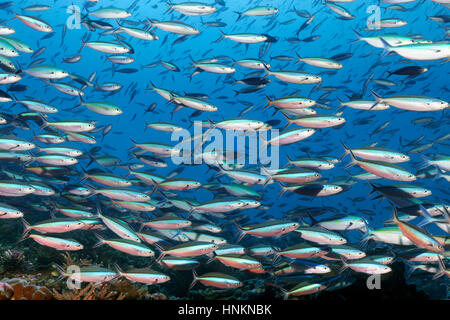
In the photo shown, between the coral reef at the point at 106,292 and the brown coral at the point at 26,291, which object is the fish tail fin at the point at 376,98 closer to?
the coral reef at the point at 106,292

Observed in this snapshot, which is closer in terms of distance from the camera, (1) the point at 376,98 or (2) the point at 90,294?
(2) the point at 90,294

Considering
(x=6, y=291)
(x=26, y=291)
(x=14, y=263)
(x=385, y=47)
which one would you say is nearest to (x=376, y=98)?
(x=385, y=47)

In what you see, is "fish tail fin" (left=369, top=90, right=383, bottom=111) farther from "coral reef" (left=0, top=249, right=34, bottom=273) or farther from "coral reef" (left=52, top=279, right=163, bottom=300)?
"coral reef" (left=0, top=249, right=34, bottom=273)

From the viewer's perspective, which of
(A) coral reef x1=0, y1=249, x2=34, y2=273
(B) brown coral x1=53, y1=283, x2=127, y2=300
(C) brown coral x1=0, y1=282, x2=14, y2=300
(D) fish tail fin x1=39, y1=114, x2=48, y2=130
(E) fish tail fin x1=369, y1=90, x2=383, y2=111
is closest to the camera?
(C) brown coral x1=0, y1=282, x2=14, y2=300

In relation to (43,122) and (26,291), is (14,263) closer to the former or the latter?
(26,291)

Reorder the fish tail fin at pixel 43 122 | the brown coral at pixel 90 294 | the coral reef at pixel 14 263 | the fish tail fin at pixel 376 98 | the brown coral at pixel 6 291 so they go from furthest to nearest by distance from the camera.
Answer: the fish tail fin at pixel 43 122 < the coral reef at pixel 14 263 < the fish tail fin at pixel 376 98 < the brown coral at pixel 90 294 < the brown coral at pixel 6 291

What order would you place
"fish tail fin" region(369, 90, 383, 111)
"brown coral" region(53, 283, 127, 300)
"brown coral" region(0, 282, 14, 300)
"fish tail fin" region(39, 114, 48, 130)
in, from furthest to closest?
"fish tail fin" region(39, 114, 48, 130) → "fish tail fin" region(369, 90, 383, 111) → "brown coral" region(53, 283, 127, 300) → "brown coral" region(0, 282, 14, 300)

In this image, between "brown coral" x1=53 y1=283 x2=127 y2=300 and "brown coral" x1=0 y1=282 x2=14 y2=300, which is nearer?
"brown coral" x1=0 y1=282 x2=14 y2=300

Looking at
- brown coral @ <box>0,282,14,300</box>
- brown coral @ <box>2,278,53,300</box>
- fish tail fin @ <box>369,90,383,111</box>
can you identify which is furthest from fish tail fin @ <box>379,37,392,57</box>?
brown coral @ <box>0,282,14,300</box>

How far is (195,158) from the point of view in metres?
6.12

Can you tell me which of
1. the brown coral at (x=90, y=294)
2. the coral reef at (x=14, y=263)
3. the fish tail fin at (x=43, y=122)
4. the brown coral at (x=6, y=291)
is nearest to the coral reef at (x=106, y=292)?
the brown coral at (x=90, y=294)

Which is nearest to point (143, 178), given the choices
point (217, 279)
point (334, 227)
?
point (217, 279)

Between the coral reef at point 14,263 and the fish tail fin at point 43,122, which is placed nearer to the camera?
the coral reef at point 14,263
